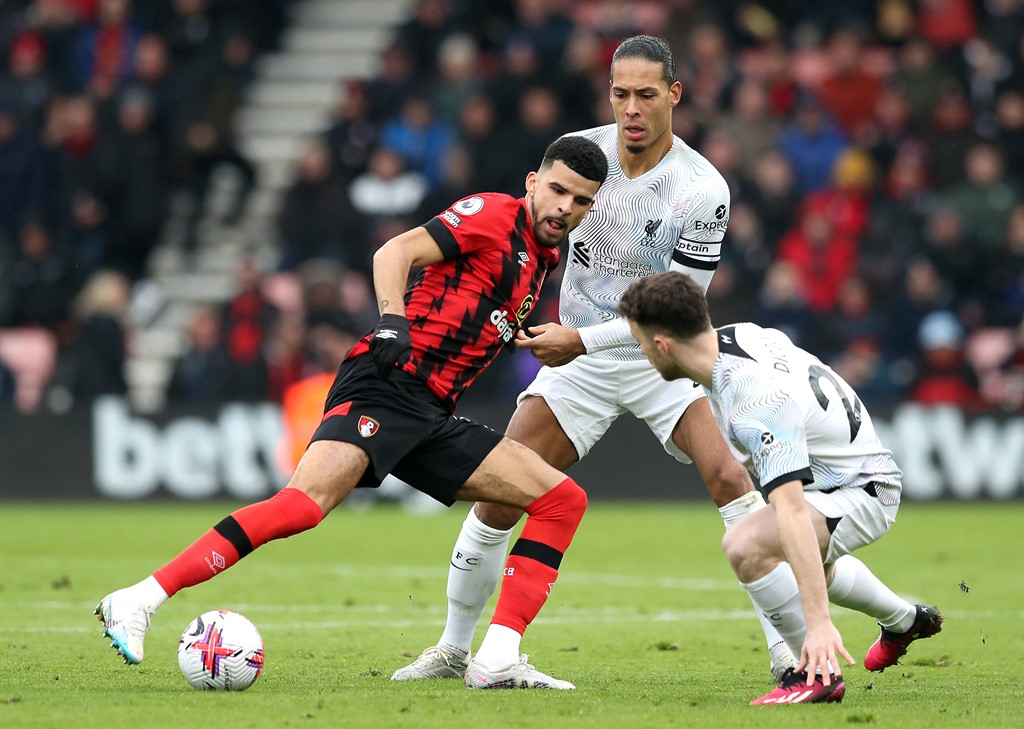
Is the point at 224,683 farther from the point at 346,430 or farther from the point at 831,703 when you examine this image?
the point at 831,703

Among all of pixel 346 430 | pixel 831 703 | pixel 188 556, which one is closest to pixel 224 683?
pixel 188 556

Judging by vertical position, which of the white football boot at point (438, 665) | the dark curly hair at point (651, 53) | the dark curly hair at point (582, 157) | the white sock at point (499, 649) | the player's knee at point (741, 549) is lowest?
the white football boot at point (438, 665)

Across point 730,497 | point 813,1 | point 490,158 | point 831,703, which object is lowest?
point 831,703

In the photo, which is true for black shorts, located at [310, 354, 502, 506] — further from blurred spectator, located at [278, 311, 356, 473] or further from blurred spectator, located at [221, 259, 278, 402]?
blurred spectator, located at [221, 259, 278, 402]

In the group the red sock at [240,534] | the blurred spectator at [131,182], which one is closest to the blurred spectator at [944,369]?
the blurred spectator at [131,182]

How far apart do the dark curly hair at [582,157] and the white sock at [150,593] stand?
7.66 feet

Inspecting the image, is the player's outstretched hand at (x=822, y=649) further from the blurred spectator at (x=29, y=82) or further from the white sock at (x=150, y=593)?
the blurred spectator at (x=29, y=82)

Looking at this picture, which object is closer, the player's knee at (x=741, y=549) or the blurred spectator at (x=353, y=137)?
the player's knee at (x=741, y=549)

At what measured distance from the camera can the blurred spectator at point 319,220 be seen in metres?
17.8

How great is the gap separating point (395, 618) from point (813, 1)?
12.6 metres

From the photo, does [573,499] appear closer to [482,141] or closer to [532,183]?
[532,183]

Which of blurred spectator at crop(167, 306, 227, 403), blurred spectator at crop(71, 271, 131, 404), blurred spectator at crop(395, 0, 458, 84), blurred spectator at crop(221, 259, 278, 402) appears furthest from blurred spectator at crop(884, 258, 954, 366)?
blurred spectator at crop(71, 271, 131, 404)

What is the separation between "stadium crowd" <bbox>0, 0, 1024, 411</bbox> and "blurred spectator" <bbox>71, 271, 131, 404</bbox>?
0.03 meters

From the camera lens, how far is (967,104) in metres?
17.6
